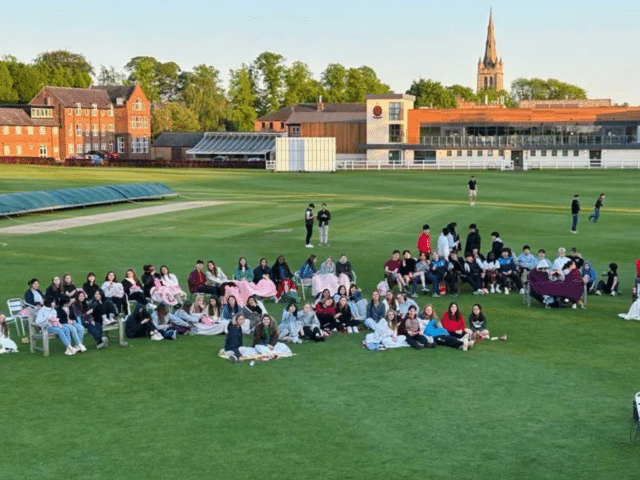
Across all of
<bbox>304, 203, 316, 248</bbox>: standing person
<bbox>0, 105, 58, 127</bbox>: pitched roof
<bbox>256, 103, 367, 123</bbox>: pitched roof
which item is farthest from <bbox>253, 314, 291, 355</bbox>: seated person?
<bbox>256, 103, 367, 123</bbox>: pitched roof

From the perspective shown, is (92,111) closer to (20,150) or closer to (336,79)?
(20,150)

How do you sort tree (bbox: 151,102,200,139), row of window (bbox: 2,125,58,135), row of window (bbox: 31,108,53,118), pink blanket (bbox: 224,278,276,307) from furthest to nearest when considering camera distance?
tree (bbox: 151,102,200,139) → row of window (bbox: 31,108,53,118) → row of window (bbox: 2,125,58,135) → pink blanket (bbox: 224,278,276,307)

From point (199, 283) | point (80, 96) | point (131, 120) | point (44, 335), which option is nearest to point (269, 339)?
point (44, 335)

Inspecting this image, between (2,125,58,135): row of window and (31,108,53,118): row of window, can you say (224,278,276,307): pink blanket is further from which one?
(31,108,53,118): row of window

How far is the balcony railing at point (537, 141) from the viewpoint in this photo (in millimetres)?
110562

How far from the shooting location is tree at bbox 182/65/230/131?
161 meters

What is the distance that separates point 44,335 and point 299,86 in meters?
154

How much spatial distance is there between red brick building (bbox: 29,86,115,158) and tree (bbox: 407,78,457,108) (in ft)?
176

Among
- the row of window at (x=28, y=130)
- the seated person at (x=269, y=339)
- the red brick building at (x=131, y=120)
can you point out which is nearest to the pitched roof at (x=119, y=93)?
the red brick building at (x=131, y=120)

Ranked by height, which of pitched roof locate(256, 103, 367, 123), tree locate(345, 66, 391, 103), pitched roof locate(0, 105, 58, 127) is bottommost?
pitched roof locate(0, 105, 58, 127)

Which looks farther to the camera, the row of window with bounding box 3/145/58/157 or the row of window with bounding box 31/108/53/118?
the row of window with bounding box 31/108/53/118

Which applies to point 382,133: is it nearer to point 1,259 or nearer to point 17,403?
point 1,259

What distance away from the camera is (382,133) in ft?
372

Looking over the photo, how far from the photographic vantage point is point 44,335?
56.6 feet
